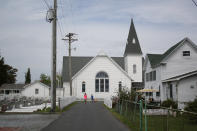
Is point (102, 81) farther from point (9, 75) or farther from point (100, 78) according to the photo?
point (9, 75)

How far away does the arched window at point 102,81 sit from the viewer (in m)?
49.0

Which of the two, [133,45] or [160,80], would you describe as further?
[133,45]

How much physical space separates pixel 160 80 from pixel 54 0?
16828 mm

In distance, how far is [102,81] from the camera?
49.5 metres

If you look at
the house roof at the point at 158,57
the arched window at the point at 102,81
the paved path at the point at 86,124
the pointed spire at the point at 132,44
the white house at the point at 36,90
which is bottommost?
the paved path at the point at 86,124

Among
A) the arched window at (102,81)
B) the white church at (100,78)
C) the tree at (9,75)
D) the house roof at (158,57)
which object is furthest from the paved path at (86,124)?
the tree at (9,75)

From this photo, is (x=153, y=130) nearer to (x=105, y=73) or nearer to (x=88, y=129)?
(x=88, y=129)

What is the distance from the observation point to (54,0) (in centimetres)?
2220

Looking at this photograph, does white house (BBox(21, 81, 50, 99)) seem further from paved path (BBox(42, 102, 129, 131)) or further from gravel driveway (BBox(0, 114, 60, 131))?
gravel driveway (BBox(0, 114, 60, 131))

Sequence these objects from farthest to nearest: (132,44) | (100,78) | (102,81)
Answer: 1. (132,44)
2. (102,81)
3. (100,78)

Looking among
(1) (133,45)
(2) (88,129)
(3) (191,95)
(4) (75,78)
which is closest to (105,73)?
(4) (75,78)

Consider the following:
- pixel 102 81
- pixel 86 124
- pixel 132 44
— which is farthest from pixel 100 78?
pixel 86 124

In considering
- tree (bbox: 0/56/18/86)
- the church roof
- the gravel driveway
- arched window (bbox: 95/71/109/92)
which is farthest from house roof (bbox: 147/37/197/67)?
tree (bbox: 0/56/18/86)

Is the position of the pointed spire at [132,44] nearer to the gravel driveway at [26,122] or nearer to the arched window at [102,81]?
the arched window at [102,81]
